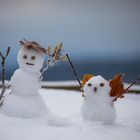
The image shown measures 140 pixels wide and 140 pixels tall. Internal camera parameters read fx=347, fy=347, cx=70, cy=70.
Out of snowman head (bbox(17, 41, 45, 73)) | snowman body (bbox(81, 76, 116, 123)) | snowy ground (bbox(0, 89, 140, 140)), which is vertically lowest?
snowy ground (bbox(0, 89, 140, 140))

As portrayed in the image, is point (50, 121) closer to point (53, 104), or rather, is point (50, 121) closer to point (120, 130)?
point (120, 130)

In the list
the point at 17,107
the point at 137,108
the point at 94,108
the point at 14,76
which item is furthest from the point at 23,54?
the point at 137,108

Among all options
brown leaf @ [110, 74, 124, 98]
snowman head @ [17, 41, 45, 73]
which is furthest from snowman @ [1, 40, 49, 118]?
brown leaf @ [110, 74, 124, 98]

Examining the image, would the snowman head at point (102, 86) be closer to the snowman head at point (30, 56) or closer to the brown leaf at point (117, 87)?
the brown leaf at point (117, 87)

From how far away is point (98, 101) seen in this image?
6.98 feet

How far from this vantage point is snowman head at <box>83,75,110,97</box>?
211 centimetres

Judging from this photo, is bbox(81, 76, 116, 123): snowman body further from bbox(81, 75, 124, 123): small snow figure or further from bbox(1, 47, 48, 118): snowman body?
bbox(1, 47, 48, 118): snowman body

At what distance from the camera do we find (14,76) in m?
2.25

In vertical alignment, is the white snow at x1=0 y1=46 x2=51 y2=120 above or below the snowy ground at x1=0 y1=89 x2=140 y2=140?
above

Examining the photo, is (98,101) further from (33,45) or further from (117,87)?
(33,45)

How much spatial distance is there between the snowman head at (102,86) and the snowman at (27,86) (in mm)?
333

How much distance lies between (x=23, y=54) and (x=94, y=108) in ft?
1.85

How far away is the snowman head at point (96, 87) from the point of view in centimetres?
211

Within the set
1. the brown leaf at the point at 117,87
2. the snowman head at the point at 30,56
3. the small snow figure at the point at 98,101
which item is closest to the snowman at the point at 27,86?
the snowman head at the point at 30,56
